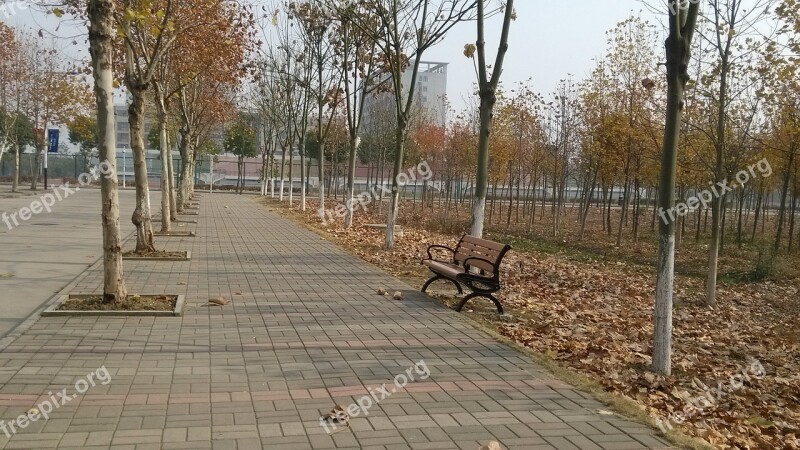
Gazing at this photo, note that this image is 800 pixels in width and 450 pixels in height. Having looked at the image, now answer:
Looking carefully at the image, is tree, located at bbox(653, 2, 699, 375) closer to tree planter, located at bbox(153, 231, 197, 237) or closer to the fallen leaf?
the fallen leaf

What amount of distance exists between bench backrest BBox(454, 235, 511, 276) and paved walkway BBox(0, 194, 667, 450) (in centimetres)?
75

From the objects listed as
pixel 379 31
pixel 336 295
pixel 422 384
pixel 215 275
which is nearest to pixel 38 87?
pixel 379 31

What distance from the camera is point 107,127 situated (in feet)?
25.6

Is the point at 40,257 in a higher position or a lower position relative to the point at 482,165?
lower

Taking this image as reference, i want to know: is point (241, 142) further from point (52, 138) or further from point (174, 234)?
point (174, 234)

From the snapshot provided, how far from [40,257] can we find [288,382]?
8484 mm

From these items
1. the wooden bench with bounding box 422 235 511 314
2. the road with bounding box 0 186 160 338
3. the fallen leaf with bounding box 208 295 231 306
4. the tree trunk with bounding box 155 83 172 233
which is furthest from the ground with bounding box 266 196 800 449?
the road with bounding box 0 186 160 338

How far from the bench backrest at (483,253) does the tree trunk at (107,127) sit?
4.26 meters

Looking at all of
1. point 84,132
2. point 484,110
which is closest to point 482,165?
point 484,110

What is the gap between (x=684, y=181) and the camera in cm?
2552

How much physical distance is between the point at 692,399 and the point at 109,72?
6822mm

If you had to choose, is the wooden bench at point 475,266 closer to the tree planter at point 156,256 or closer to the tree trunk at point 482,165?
the tree trunk at point 482,165

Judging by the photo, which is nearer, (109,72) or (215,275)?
(109,72)

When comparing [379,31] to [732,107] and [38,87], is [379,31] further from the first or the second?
[38,87]
